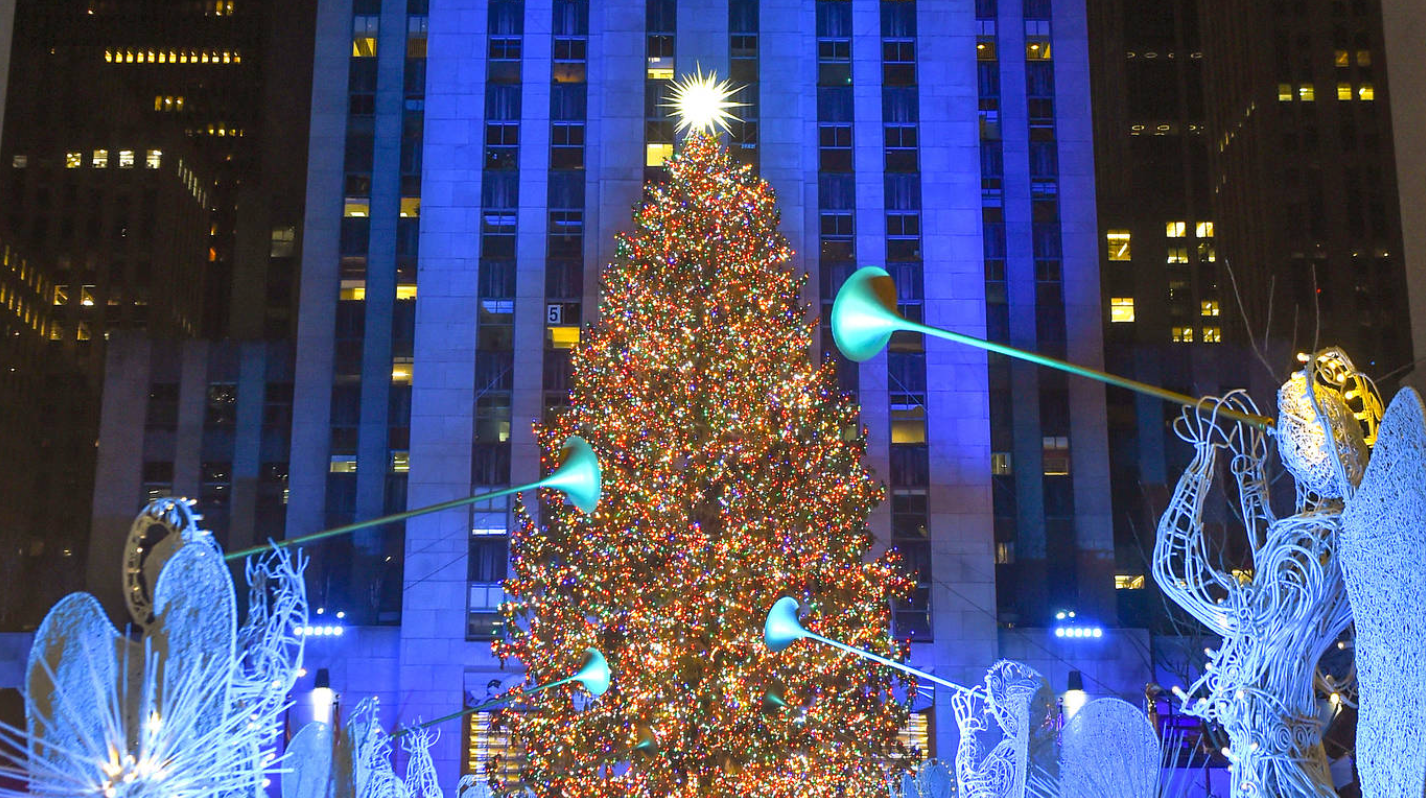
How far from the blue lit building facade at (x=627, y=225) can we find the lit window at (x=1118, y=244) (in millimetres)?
11764

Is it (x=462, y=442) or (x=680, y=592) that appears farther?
(x=462, y=442)

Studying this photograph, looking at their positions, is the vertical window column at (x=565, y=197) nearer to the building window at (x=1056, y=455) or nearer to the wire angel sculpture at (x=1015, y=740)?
the building window at (x=1056, y=455)

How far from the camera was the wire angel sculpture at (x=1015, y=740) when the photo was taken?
965 cm

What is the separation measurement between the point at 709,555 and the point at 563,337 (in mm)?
14144

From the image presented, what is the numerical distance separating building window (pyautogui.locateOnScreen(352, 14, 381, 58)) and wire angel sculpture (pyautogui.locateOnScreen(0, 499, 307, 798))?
29.2 metres

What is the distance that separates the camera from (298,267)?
41.8 m

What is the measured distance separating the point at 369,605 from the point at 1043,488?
16627 millimetres

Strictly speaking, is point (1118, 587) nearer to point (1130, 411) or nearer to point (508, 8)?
point (1130, 411)

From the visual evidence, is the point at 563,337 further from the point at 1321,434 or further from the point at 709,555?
the point at 1321,434

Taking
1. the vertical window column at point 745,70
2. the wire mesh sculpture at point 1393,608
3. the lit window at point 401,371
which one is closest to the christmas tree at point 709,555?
the vertical window column at point 745,70

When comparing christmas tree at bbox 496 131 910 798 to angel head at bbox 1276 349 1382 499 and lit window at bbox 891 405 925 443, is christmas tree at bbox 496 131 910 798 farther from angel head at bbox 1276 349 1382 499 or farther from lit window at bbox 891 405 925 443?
angel head at bbox 1276 349 1382 499

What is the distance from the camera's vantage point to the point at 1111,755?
7703mm

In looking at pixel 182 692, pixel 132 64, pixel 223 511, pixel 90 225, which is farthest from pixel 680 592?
pixel 132 64

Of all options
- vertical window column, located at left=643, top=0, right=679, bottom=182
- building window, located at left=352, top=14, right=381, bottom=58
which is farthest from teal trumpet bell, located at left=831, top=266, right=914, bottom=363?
building window, located at left=352, top=14, right=381, bottom=58
